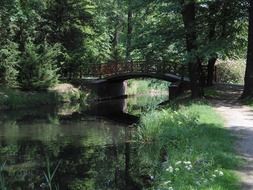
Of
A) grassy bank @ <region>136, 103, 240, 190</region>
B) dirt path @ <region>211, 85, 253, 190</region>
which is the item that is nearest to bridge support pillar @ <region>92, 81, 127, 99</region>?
dirt path @ <region>211, 85, 253, 190</region>

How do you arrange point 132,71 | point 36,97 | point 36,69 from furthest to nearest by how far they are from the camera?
1. point 132,71
2. point 36,69
3. point 36,97

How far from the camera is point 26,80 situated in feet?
111

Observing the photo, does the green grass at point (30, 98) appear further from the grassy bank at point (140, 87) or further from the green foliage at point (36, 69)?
the grassy bank at point (140, 87)

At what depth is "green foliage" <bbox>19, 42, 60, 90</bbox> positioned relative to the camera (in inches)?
1314

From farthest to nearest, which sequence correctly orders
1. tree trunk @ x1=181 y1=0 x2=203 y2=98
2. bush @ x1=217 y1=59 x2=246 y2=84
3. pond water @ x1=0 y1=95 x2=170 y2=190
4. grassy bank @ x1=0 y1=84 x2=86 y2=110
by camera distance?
bush @ x1=217 y1=59 x2=246 y2=84
grassy bank @ x1=0 y1=84 x2=86 y2=110
tree trunk @ x1=181 y1=0 x2=203 y2=98
pond water @ x1=0 y1=95 x2=170 y2=190

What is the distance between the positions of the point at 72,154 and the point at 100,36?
2744cm

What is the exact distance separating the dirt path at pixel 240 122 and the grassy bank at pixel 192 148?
23 cm

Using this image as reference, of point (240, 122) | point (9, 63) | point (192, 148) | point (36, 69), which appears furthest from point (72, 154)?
point (36, 69)

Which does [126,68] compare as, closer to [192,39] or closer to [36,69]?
[36,69]

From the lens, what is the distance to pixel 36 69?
1325 inches

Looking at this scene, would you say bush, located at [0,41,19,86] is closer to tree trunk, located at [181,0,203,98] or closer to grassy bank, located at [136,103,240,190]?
tree trunk, located at [181,0,203,98]

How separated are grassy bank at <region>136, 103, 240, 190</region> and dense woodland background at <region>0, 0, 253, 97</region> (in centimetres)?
493

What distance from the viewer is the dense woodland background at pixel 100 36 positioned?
24.3m

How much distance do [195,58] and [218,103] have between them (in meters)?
2.50
